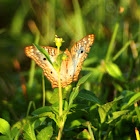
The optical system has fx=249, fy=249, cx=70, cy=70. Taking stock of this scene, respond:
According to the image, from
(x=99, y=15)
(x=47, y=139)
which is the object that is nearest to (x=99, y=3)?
(x=99, y=15)

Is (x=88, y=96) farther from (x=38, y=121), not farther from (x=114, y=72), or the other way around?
(x=114, y=72)

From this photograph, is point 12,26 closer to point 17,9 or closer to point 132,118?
point 17,9

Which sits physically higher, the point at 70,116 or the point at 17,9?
the point at 17,9

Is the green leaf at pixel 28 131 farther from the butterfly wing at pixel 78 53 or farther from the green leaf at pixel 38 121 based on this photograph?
the butterfly wing at pixel 78 53

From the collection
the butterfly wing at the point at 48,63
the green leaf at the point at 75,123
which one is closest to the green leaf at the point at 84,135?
the green leaf at the point at 75,123

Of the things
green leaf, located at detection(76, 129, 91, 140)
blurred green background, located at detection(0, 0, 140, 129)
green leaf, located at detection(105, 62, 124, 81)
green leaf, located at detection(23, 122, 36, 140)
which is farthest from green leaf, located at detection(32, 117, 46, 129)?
green leaf, located at detection(105, 62, 124, 81)

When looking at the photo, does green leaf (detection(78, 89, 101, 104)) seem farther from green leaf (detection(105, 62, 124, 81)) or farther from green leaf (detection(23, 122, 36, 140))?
green leaf (detection(105, 62, 124, 81))
